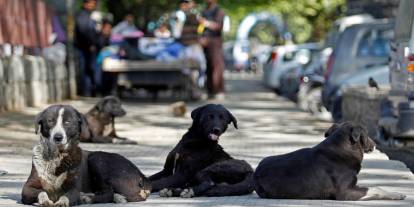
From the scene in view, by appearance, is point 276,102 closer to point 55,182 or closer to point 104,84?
point 104,84

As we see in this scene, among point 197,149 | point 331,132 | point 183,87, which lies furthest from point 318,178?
point 183,87

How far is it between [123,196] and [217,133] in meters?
1.12

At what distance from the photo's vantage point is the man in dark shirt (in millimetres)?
27047

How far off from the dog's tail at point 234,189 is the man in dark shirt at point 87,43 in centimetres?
1722

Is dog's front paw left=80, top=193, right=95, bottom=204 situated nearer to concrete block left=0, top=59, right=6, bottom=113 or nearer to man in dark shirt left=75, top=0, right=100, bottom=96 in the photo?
concrete block left=0, top=59, right=6, bottom=113

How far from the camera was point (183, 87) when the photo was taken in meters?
26.0

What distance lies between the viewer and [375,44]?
68.9ft

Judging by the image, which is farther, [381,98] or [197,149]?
[381,98]

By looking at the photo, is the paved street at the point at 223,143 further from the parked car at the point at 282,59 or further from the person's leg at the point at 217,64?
the parked car at the point at 282,59

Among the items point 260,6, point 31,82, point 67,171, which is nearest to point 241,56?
point 260,6

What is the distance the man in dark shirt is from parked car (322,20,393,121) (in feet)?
24.6

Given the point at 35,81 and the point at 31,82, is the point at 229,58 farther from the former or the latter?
the point at 31,82

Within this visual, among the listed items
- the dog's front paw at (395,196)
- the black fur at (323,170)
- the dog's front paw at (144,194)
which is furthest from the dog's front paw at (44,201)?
the dog's front paw at (395,196)

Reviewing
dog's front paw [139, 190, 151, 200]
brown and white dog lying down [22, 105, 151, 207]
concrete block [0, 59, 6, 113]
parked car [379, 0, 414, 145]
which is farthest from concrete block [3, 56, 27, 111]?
brown and white dog lying down [22, 105, 151, 207]
